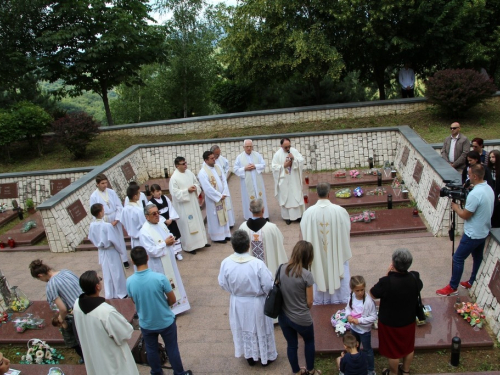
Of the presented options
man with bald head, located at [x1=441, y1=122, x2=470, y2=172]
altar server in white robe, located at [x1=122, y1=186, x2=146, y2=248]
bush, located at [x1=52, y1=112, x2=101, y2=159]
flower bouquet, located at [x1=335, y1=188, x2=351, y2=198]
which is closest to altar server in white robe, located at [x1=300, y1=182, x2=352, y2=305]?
altar server in white robe, located at [x1=122, y1=186, x2=146, y2=248]

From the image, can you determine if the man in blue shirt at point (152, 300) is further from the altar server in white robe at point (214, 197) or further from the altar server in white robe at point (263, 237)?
the altar server in white robe at point (214, 197)

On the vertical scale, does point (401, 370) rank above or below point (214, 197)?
below

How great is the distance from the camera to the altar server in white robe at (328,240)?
6.16m

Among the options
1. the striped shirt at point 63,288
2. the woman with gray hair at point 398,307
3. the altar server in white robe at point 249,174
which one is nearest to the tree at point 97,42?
the altar server in white robe at point 249,174

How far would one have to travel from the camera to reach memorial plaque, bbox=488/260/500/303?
5.65 meters

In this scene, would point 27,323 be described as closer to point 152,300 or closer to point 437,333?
point 152,300

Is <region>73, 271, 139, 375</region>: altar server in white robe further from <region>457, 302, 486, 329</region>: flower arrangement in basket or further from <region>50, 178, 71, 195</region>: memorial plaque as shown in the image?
<region>50, 178, 71, 195</region>: memorial plaque

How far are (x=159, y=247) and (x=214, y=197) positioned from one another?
2.83 meters

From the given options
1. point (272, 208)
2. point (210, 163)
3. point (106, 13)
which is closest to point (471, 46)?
point (272, 208)

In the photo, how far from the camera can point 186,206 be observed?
8.97 metres

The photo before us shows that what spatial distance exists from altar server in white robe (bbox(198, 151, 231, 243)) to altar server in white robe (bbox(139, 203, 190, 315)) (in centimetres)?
252

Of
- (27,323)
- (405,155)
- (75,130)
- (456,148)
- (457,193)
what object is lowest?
(27,323)

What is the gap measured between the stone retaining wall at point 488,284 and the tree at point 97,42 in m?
13.7

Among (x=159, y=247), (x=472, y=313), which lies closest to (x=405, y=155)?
(x=472, y=313)
